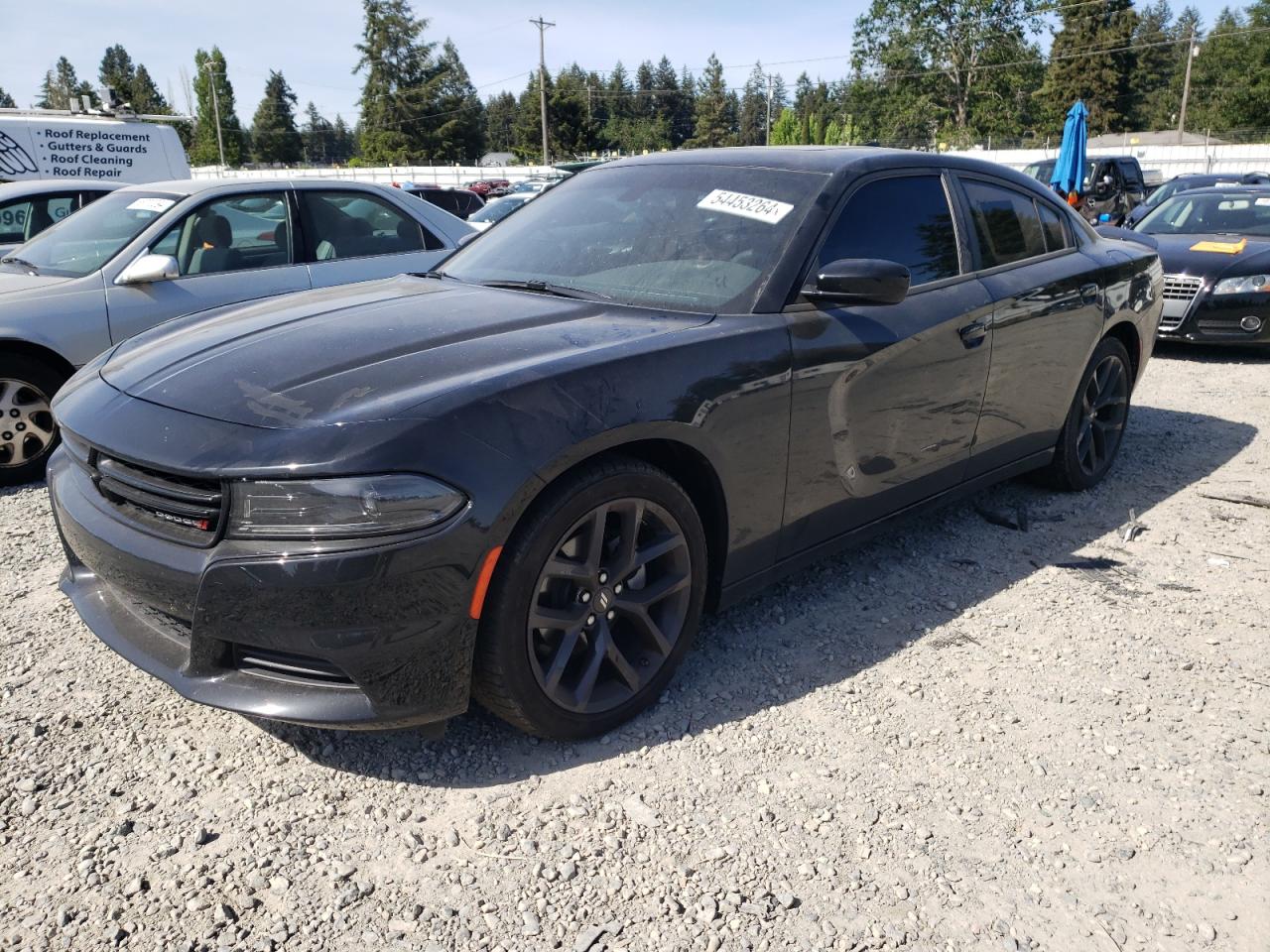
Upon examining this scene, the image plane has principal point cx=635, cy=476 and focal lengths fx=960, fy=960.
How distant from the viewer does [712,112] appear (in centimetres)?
11119

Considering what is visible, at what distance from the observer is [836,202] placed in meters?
3.25

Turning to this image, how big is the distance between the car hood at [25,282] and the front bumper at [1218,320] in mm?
8301

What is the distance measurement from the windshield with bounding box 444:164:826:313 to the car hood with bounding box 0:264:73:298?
9.48 ft

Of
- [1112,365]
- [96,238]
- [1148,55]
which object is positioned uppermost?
[1148,55]

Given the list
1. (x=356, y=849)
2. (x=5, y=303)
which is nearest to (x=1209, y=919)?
(x=356, y=849)

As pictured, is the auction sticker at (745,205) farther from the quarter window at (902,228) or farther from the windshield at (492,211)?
the windshield at (492,211)

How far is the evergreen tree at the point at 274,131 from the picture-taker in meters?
99.1

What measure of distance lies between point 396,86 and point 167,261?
8219 cm

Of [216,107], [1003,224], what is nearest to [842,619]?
[1003,224]

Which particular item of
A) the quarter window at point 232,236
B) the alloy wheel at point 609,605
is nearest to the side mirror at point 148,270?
the quarter window at point 232,236

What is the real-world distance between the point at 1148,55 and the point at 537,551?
11321 centimetres

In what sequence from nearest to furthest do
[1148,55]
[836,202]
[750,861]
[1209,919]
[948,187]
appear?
[1209,919], [750,861], [836,202], [948,187], [1148,55]

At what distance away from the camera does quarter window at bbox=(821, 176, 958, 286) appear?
10.8 ft

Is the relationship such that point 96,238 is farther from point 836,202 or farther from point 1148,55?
point 1148,55
